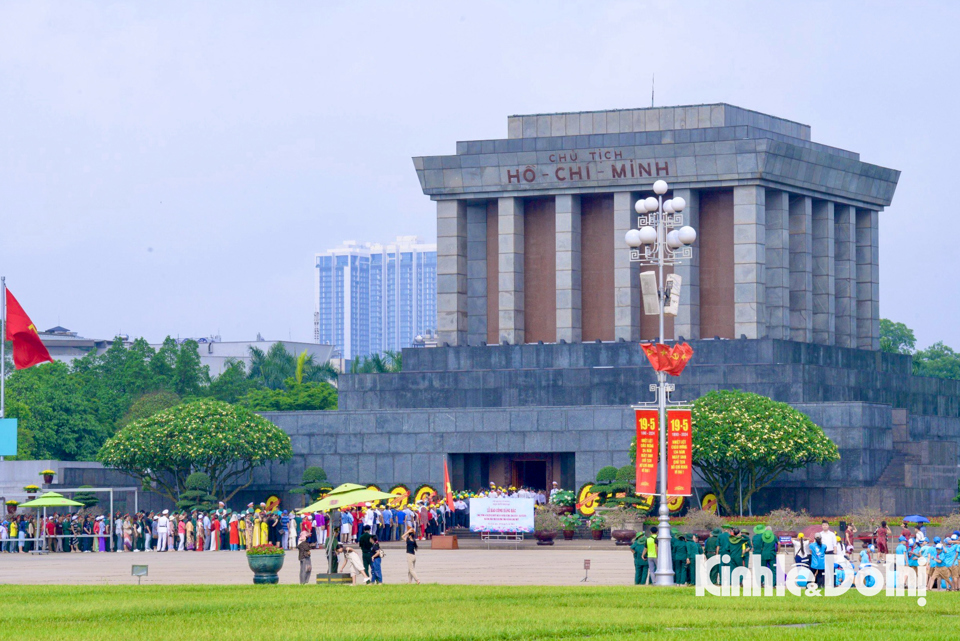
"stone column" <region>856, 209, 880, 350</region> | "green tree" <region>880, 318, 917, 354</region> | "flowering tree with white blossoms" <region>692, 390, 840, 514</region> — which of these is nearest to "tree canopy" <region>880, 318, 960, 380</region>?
"green tree" <region>880, 318, 917, 354</region>

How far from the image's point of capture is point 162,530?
58.0 meters

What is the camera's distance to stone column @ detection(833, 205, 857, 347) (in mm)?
73575

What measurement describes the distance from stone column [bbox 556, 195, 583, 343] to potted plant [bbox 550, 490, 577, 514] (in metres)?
10.9

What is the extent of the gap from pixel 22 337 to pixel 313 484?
12.5 m

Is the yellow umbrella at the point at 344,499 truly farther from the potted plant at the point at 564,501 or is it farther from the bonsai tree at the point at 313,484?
the bonsai tree at the point at 313,484

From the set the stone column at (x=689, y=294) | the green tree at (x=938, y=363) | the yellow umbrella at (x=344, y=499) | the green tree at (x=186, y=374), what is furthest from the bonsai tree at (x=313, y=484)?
the green tree at (x=938, y=363)

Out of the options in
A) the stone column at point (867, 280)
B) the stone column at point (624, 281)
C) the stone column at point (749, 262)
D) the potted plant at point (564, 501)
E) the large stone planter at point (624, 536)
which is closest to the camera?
the large stone planter at point (624, 536)

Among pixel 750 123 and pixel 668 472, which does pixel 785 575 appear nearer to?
pixel 668 472

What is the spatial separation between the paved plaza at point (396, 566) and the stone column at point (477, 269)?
54.2 feet

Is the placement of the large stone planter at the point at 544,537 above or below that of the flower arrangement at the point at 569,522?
Answer: below

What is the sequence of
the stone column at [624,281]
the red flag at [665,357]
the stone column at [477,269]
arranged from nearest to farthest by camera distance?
the red flag at [665,357], the stone column at [624,281], the stone column at [477,269]

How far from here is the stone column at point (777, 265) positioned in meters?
68.2

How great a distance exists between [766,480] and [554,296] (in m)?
14.3

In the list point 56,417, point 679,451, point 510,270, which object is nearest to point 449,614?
point 679,451
